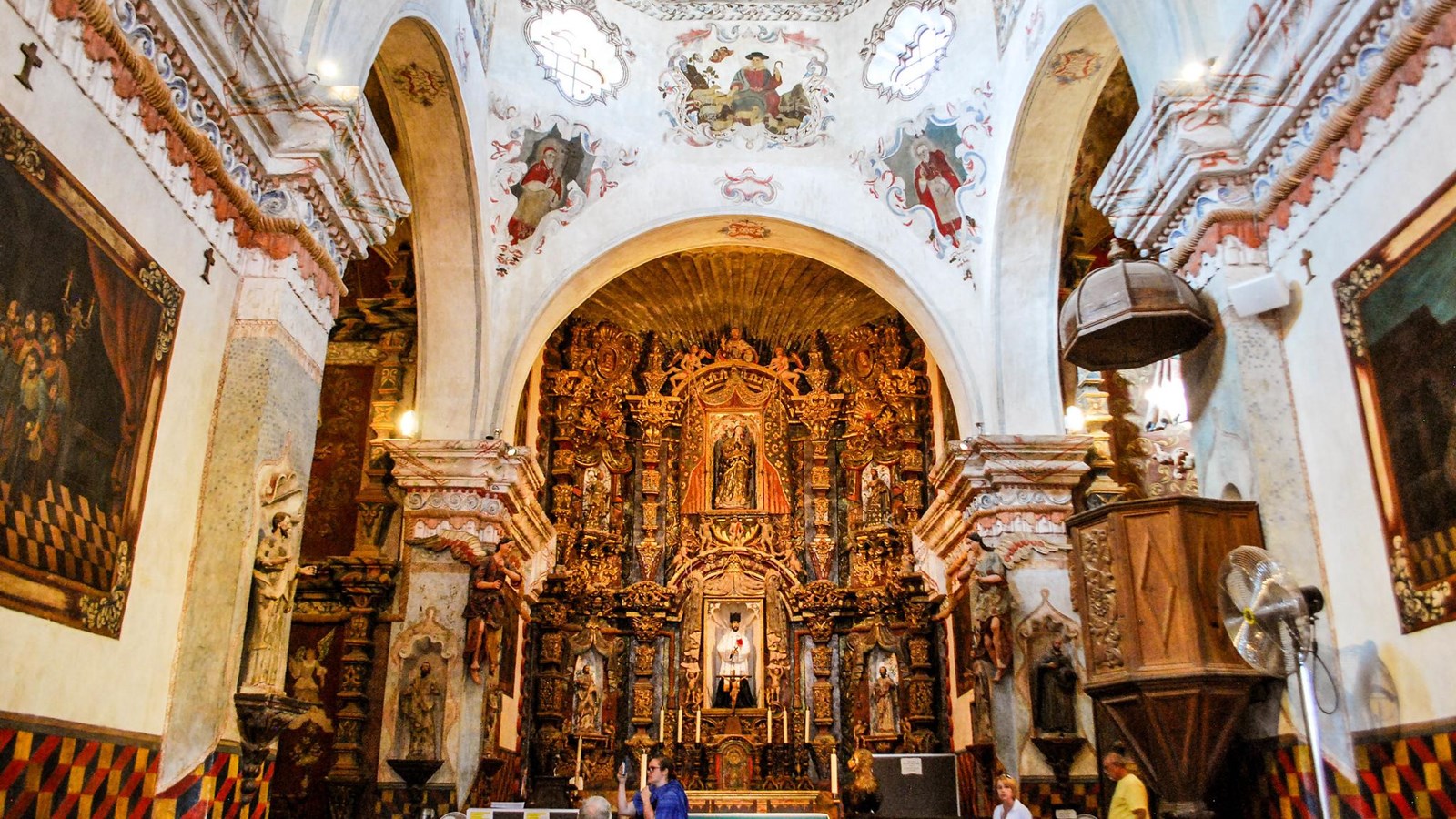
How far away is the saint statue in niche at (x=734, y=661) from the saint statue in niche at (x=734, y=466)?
1.54 meters

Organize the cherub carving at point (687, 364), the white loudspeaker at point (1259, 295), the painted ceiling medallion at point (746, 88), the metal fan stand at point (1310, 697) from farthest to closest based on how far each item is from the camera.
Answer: the cherub carving at point (687, 364) → the painted ceiling medallion at point (746, 88) → the white loudspeaker at point (1259, 295) → the metal fan stand at point (1310, 697)

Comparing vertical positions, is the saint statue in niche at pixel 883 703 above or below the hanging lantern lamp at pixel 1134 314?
below

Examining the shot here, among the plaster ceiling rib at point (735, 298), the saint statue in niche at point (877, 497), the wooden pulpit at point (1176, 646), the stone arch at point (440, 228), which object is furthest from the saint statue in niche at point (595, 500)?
the wooden pulpit at point (1176, 646)

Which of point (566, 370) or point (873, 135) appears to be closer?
point (873, 135)

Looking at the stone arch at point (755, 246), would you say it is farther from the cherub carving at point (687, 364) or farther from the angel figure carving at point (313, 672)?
the cherub carving at point (687, 364)

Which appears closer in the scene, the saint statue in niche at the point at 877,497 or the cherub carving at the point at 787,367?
the saint statue in niche at the point at 877,497

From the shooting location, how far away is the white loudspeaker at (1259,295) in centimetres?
564

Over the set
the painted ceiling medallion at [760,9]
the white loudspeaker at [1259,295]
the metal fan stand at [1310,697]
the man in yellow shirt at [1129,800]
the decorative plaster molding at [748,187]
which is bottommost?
the man in yellow shirt at [1129,800]

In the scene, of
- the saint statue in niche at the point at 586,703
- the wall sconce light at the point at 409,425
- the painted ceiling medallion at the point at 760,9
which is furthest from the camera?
the saint statue in niche at the point at 586,703

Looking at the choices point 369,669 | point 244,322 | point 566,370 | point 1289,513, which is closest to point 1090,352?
point 1289,513

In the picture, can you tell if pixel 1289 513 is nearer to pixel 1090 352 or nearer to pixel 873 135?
pixel 1090 352

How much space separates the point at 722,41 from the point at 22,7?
924cm

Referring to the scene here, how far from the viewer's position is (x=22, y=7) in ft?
14.0

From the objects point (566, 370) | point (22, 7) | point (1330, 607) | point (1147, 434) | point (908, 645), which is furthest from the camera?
point (566, 370)
